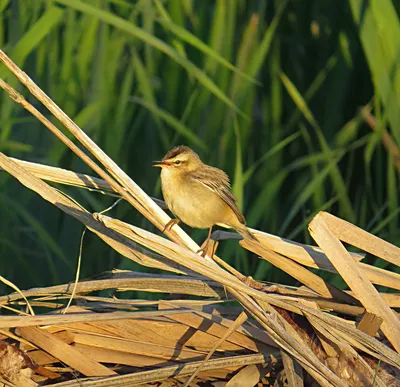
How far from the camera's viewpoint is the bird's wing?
4496 mm

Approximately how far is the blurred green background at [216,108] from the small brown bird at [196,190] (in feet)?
0.98

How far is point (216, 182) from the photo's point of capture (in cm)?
451

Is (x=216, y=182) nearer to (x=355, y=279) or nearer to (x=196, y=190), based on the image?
(x=196, y=190)

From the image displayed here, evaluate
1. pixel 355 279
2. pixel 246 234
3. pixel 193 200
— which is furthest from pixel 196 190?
pixel 355 279

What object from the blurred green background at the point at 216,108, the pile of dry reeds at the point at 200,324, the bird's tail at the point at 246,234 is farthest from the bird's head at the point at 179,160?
the pile of dry reeds at the point at 200,324

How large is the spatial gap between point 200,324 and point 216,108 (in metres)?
A: 2.43

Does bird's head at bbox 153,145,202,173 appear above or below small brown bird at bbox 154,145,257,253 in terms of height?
above

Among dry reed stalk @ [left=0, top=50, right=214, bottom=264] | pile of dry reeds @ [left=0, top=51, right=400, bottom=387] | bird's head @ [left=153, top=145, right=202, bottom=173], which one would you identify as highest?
dry reed stalk @ [left=0, top=50, right=214, bottom=264]

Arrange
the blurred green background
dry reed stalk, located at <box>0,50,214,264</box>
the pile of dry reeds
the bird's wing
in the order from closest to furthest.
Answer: dry reed stalk, located at <box>0,50,214,264</box>
the pile of dry reeds
the bird's wing
the blurred green background

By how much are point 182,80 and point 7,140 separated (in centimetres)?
112

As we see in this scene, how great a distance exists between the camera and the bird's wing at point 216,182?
177 inches

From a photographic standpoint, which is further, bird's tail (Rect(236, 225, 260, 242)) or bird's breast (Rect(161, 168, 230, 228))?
bird's breast (Rect(161, 168, 230, 228))

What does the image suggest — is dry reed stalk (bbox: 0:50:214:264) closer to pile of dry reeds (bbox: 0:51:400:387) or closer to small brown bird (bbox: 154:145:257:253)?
pile of dry reeds (bbox: 0:51:400:387)

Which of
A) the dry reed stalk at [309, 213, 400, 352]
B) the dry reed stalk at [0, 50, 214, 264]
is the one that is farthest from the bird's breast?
the dry reed stalk at [309, 213, 400, 352]
